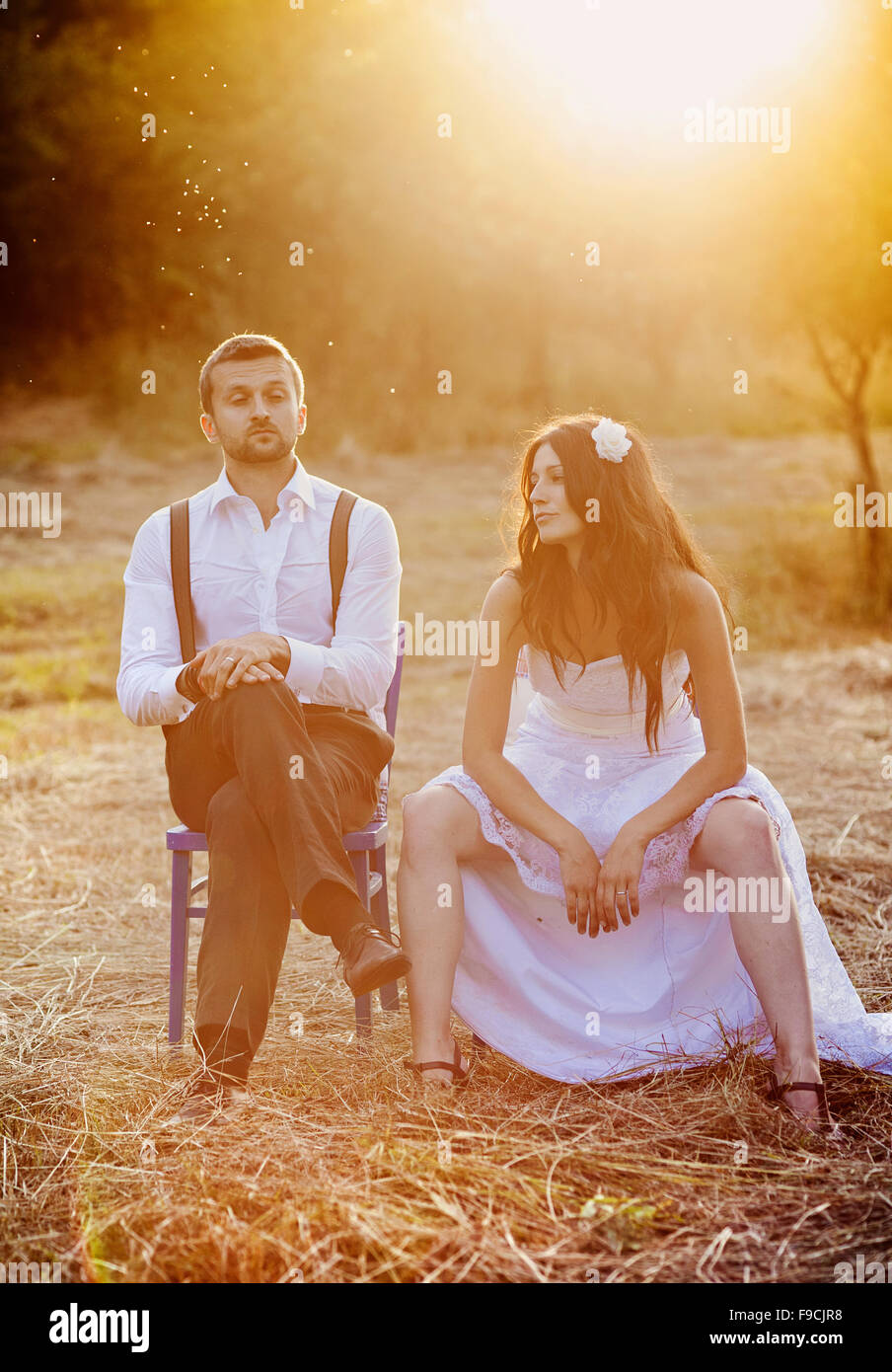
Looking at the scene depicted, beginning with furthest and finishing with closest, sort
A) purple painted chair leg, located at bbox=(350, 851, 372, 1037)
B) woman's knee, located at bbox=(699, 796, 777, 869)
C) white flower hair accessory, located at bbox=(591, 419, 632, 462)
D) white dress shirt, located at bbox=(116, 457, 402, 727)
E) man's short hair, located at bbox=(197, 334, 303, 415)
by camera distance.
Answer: man's short hair, located at bbox=(197, 334, 303, 415) → white dress shirt, located at bbox=(116, 457, 402, 727) → purple painted chair leg, located at bbox=(350, 851, 372, 1037) → white flower hair accessory, located at bbox=(591, 419, 632, 462) → woman's knee, located at bbox=(699, 796, 777, 869)

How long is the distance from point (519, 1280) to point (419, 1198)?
0.23 meters

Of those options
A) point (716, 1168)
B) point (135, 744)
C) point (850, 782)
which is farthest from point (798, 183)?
point (716, 1168)

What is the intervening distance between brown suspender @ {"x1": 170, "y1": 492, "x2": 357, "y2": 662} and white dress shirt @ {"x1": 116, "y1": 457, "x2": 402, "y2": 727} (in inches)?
0.6

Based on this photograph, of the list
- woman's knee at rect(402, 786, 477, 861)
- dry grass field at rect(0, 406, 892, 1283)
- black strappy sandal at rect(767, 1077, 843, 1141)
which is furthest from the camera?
woman's knee at rect(402, 786, 477, 861)

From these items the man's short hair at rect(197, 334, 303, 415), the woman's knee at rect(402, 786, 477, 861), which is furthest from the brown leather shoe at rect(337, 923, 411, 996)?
the man's short hair at rect(197, 334, 303, 415)

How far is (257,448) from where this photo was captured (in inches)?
108

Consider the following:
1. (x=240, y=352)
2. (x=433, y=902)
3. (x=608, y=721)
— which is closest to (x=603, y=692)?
(x=608, y=721)

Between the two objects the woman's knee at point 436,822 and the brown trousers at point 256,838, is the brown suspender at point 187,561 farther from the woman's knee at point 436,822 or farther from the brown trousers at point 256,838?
the woman's knee at point 436,822

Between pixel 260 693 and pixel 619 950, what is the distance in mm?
813

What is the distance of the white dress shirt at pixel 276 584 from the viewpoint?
2.64 m

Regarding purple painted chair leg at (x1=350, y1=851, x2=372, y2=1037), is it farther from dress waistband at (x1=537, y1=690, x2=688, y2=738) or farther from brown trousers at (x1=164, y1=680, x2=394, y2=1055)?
dress waistband at (x1=537, y1=690, x2=688, y2=738)

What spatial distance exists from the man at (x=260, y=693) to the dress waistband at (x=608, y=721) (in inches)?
15.9

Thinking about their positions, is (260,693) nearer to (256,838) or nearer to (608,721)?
(256,838)

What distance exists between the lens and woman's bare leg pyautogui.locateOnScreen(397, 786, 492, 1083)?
2.18 metres
